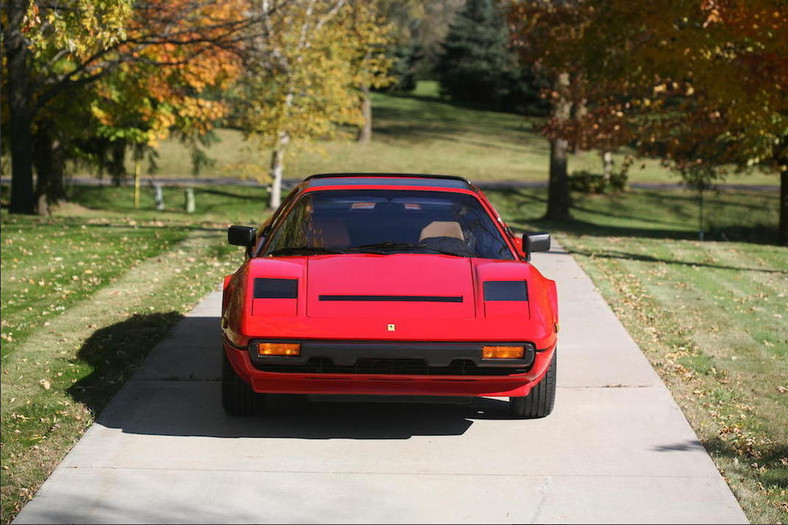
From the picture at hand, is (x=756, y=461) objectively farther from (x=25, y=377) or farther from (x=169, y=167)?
(x=169, y=167)

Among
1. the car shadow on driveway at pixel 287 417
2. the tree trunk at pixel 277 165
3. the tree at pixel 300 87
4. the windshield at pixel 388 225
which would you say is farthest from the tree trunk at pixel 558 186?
the car shadow on driveway at pixel 287 417

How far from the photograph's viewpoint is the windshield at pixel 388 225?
691cm

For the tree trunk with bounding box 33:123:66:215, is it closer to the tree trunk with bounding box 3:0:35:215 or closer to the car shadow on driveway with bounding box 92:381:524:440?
the tree trunk with bounding box 3:0:35:215

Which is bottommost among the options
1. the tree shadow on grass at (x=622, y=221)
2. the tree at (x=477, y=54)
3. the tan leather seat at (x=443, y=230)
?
the tree shadow on grass at (x=622, y=221)

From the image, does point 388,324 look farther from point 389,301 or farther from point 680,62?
point 680,62

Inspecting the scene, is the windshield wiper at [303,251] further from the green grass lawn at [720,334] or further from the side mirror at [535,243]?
the green grass lawn at [720,334]

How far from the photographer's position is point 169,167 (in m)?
49.6

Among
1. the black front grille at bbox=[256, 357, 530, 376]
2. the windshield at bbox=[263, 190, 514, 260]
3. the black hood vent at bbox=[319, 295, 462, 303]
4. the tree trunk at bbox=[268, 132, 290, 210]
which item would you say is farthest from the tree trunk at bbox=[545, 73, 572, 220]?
the black front grille at bbox=[256, 357, 530, 376]

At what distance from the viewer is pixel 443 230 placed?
7180 millimetres

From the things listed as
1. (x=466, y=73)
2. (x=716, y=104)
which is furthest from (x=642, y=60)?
(x=466, y=73)

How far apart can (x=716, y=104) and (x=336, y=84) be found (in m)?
17.0

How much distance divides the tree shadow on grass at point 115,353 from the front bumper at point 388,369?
4.82ft

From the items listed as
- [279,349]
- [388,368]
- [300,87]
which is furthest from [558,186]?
[279,349]

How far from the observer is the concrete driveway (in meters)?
5.12
